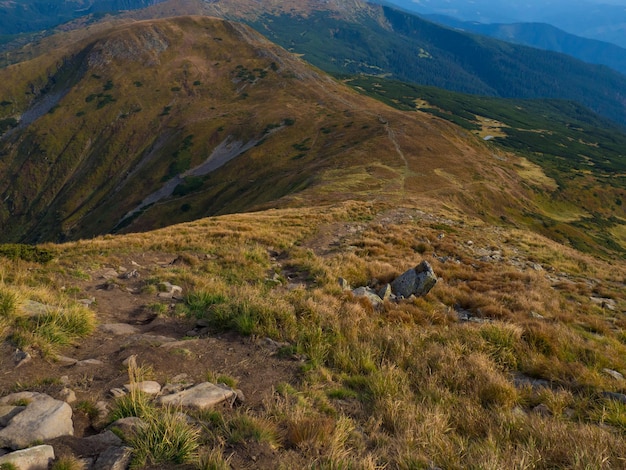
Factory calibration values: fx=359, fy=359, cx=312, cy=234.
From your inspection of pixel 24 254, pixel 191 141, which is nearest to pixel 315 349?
pixel 24 254

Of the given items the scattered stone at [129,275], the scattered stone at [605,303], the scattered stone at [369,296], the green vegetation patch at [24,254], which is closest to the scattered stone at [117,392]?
the scattered stone at [369,296]

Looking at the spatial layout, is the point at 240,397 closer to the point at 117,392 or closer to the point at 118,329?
the point at 117,392

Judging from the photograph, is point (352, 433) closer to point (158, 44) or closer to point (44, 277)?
point (44, 277)

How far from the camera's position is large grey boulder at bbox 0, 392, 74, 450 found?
424cm

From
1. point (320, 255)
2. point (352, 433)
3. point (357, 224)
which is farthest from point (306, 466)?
point (357, 224)

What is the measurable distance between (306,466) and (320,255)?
16.3m

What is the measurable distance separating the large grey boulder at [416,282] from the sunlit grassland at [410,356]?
0.68 metres

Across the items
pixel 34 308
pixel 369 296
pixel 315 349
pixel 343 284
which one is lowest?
pixel 343 284

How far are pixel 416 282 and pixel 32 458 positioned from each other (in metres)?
12.3

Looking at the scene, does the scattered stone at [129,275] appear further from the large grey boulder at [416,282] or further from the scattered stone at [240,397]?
the large grey boulder at [416,282]

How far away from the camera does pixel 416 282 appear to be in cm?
1392

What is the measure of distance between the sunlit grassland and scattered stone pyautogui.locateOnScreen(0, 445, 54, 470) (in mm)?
1678

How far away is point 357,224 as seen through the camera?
29516 millimetres

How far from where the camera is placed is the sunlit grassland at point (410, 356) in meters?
4.74
